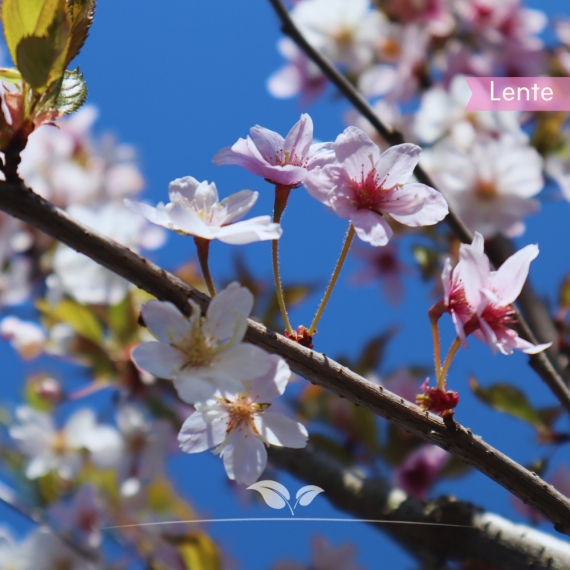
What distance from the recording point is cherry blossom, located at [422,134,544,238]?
3.79 ft

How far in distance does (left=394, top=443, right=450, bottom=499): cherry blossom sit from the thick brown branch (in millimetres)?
767

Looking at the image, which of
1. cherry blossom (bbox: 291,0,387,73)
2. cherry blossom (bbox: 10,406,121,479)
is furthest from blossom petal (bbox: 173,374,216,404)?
cherry blossom (bbox: 291,0,387,73)

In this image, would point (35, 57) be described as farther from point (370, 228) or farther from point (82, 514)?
point (82, 514)

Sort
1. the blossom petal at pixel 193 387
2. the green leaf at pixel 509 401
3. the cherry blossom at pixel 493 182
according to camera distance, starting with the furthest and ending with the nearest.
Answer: the cherry blossom at pixel 493 182
the green leaf at pixel 509 401
the blossom petal at pixel 193 387

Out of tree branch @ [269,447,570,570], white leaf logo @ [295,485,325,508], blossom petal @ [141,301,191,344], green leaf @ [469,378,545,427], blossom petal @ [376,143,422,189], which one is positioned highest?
blossom petal @ [376,143,422,189]

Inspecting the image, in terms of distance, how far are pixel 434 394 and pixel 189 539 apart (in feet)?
1.45

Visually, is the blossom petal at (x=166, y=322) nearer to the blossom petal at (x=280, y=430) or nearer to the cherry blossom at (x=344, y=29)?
the blossom petal at (x=280, y=430)

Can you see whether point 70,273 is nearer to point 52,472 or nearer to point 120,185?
point 52,472

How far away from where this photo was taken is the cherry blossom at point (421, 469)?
1169mm

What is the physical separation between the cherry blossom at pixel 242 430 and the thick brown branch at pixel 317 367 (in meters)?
0.03

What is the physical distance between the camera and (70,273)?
1271 millimetres

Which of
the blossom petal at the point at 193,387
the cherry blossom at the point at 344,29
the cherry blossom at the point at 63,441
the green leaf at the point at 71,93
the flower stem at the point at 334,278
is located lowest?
the cherry blossom at the point at 63,441

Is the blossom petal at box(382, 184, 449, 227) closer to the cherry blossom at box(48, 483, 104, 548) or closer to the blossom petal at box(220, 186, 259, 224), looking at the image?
the blossom petal at box(220, 186, 259, 224)

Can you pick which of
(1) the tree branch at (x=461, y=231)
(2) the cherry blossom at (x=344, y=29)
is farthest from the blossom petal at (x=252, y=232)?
(2) the cherry blossom at (x=344, y=29)
